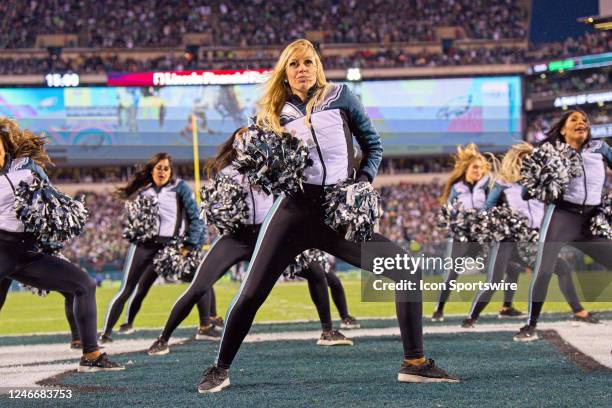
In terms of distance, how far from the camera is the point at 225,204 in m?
6.62

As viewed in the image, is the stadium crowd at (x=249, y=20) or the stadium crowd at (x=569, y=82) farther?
the stadium crowd at (x=249, y=20)

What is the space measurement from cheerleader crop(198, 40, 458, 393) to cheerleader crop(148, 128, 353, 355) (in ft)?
4.70

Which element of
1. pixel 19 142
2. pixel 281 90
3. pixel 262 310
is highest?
pixel 281 90

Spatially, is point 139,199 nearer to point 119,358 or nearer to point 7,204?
point 119,358

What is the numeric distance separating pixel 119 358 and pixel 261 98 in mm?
3012

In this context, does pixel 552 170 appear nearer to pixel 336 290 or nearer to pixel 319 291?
pixel 319 291

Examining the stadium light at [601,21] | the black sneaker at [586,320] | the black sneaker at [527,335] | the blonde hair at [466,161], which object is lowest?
the black sneaker at [586,320]

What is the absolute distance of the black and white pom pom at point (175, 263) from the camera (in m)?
8.00

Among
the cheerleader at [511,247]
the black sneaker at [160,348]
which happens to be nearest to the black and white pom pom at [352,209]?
the black sneaker at [160,348]

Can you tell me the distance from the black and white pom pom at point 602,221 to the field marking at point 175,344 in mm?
783

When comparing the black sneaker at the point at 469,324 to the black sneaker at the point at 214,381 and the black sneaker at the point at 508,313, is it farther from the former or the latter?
the black sneaker at the point at 214,381

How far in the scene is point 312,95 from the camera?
14.6 ft

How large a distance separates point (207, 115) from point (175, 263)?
28.8 metres

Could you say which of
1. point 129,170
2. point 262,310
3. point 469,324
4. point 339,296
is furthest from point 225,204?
point 129,170
